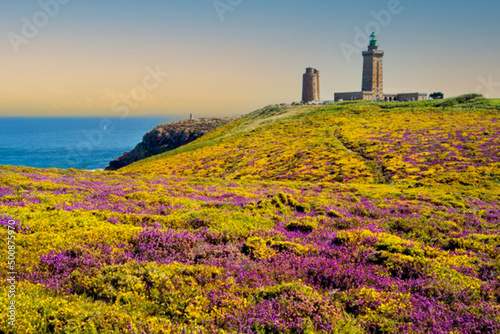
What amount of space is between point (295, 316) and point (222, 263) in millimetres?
2673

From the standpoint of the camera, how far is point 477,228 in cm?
1288

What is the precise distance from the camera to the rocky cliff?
11175 cm

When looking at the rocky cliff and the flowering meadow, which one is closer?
the flowering meadow

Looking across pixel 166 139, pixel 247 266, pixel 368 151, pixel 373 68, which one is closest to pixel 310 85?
pixel 373 68

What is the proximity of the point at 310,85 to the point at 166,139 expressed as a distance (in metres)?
104

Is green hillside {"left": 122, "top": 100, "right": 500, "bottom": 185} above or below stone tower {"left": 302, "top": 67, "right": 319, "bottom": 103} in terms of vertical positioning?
below

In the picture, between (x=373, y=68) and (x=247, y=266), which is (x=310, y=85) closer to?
(x=373, y=68)

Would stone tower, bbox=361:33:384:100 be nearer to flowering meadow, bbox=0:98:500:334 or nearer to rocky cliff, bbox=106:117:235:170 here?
rocky cliff, bbox=106:117:235:170

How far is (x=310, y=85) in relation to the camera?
602 feet

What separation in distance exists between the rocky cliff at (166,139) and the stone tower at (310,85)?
7912cm

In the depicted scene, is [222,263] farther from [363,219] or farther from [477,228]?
[477,228]

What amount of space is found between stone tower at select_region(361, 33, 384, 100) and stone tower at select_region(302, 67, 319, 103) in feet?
92.7

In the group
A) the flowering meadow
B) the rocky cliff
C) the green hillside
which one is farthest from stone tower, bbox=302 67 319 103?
the flowering meadow

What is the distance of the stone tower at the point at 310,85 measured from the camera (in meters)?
181
